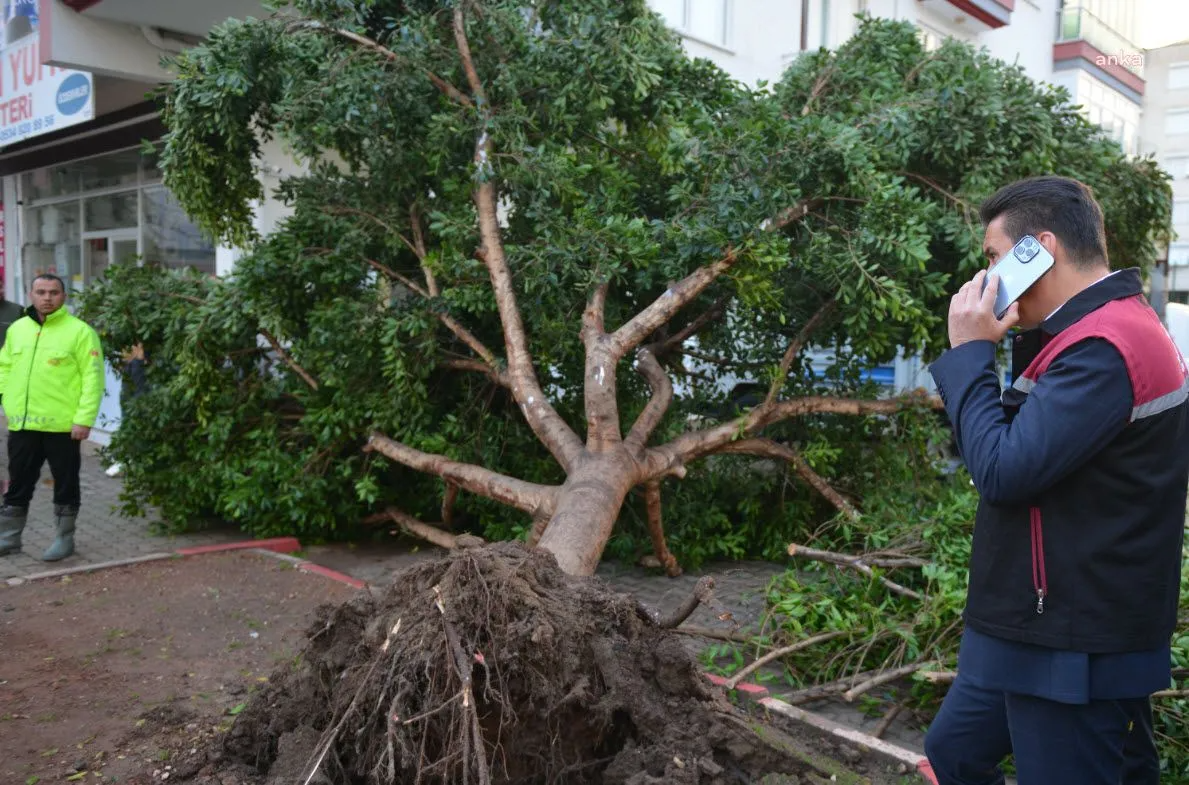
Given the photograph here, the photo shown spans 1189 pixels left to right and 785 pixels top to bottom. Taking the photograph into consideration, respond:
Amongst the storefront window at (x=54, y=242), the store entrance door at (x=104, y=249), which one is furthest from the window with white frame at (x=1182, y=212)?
the storefront window at (x=54, y=242)

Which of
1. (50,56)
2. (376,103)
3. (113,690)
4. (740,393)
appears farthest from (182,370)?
(50,56)

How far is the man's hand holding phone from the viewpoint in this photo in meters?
2.31

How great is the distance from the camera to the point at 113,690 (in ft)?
14.5

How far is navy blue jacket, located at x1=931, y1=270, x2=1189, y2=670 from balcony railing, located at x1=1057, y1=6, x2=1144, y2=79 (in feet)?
23.9

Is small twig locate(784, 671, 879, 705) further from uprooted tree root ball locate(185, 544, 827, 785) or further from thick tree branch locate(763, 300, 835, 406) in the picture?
thick tree branch locate(763, 300, 835, 406)

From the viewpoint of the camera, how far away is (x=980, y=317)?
2.31 metres

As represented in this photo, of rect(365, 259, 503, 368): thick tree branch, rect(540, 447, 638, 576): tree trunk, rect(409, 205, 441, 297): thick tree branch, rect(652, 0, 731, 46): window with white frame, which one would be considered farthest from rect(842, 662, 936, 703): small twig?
rect(652, 0, 731, 46): window with white frame

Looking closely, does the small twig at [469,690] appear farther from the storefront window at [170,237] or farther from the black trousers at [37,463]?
the storefront window at [170,237]

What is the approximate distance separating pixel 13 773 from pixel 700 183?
4.50 m

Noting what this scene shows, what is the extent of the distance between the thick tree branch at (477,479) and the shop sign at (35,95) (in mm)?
5904

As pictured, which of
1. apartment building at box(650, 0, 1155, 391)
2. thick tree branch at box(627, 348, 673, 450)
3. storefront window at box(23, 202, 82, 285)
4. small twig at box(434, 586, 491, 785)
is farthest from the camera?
storefront window at box(23, 202, 82, 285)

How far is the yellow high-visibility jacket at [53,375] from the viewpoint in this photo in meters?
6.75

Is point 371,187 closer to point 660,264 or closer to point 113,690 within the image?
point 660,264

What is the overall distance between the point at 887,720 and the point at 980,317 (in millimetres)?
2433
